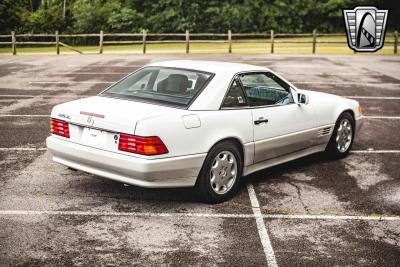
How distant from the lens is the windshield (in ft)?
18.6

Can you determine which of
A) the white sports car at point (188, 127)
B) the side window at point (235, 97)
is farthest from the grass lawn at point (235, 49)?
the side window at point (235, 97)

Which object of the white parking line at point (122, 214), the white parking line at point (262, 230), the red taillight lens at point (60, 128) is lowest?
the white parking line at point (122, 214)

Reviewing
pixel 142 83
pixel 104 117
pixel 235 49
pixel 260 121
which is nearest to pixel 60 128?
pixel 104 117

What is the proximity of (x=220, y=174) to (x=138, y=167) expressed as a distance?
0.99m

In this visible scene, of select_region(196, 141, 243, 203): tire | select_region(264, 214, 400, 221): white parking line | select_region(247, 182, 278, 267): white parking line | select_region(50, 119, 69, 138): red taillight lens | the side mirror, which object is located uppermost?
the side mirror

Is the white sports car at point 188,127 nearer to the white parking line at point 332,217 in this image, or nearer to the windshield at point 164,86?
the windshield at point 164,86

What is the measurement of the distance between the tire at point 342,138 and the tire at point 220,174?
6.80ft

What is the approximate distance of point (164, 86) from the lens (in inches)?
233

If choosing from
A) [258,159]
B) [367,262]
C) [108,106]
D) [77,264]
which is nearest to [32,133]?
[108,106]

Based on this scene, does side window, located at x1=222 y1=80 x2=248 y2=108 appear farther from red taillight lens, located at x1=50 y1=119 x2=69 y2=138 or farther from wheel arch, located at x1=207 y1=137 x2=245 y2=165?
red taillight lens, located at x1=50 y1=119 x2=69 y2=138

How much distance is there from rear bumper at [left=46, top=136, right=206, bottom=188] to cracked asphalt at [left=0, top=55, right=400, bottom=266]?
0.36 m

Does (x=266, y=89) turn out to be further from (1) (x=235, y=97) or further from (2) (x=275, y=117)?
(1) (x=235, y=97)

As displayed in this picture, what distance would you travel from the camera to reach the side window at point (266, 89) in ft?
20.5

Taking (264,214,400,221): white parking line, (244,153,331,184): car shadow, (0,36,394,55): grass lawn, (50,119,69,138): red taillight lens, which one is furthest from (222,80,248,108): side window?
(0,36,394,55): grass lawn
